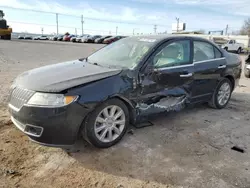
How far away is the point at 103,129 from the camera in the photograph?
3246 mm

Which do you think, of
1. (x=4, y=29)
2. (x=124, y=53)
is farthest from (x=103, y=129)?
(x=4, y=29)

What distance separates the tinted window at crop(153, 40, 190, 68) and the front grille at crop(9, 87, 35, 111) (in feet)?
6.15

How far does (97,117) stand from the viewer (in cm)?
312

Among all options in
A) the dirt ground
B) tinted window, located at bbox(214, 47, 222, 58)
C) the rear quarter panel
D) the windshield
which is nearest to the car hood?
the windshield

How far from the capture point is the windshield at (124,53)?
368 centimetres

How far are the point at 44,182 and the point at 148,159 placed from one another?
1.28m

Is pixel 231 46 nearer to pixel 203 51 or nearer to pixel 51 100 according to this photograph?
pixel 203 51

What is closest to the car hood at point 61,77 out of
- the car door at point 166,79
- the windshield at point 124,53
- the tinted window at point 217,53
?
the windshield at point 124,53

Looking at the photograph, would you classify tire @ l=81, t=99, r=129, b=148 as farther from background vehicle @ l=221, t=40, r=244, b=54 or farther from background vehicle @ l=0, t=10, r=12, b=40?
background vehicle @ l=0, t=10, r=12, b=40

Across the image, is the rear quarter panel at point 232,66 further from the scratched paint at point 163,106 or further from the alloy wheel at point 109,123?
the alloy wheel at point 109,123

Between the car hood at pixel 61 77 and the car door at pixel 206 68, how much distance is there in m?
1.77

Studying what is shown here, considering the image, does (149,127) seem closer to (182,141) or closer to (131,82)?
(182,141)

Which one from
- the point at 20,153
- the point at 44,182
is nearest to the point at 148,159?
the point at 44,182

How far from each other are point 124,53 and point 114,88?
1071 mm
